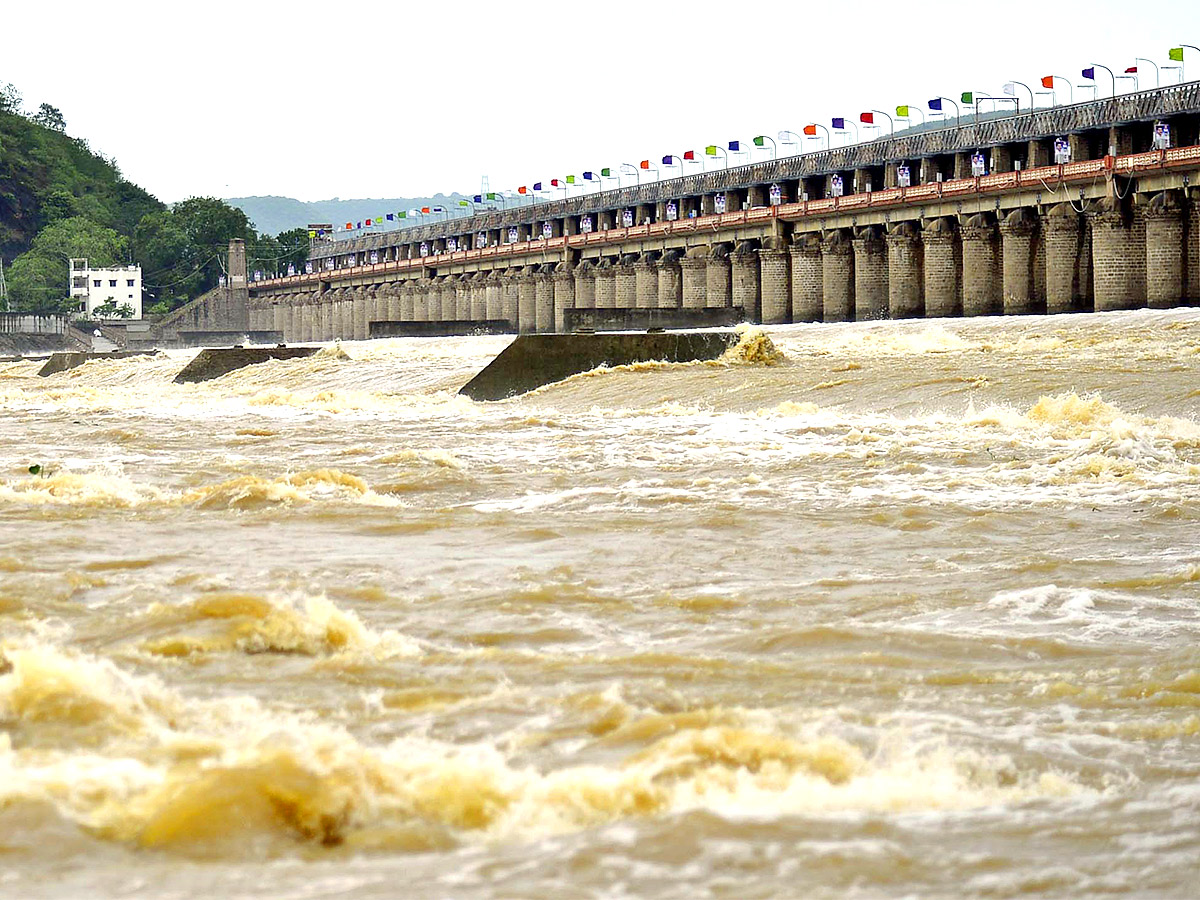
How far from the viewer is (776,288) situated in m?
54.1

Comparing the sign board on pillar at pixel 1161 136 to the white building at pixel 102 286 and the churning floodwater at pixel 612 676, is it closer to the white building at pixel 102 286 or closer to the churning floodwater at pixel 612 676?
the churning floodwater at pixel 612 676

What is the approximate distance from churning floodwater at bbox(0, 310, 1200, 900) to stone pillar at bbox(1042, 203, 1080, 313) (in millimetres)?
29759

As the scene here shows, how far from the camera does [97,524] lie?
862 cm

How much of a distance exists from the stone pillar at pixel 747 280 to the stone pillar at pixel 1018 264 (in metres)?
13.4

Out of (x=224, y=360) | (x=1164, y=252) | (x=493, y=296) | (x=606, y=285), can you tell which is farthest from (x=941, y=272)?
(x=493, y=296)

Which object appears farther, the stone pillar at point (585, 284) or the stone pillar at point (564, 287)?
the stone pillar at point (564, 287)

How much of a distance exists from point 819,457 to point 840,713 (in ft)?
25.7

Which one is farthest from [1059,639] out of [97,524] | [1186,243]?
[1186,243]

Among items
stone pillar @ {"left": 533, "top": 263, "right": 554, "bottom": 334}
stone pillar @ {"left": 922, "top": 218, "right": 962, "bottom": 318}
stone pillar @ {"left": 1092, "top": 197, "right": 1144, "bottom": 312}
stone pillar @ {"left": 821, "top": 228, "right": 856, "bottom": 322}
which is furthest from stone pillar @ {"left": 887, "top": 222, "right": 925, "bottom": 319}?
stone pillar @ {"left": 533, "top": 263, "right": 554, "bottom": 334}

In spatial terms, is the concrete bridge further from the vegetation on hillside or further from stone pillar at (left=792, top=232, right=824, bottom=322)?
the vegetation on hillside

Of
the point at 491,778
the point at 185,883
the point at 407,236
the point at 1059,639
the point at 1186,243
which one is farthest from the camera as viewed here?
the point at 407,236

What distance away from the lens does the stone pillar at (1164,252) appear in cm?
3722

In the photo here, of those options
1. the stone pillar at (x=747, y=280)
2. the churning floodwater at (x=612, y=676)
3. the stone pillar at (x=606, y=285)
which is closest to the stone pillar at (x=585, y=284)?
the stone pillar at (x=606, y=285)

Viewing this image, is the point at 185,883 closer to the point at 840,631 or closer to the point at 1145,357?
the point at 840,631
